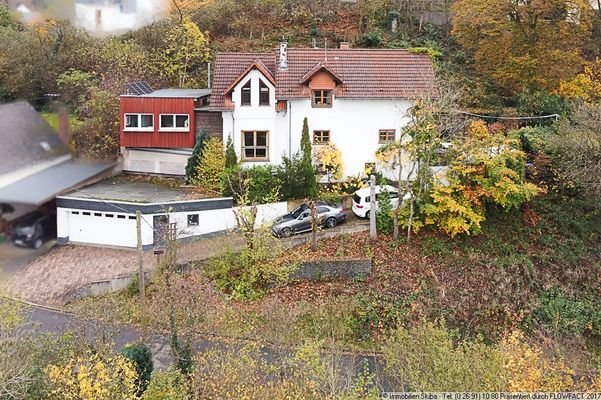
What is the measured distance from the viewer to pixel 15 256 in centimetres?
190

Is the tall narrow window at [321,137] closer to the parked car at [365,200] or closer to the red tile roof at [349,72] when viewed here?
the red tile roof at [349,72]

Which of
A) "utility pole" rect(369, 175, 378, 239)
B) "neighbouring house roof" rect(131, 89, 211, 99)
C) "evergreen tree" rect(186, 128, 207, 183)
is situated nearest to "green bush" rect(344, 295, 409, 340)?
"utility pole" rect(369, 175, 378, 239)

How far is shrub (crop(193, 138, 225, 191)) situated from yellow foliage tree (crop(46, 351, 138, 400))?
10.6 m

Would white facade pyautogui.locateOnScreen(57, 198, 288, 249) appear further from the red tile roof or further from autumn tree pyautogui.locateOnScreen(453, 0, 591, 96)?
autumn tree pyautogui.locateOnScreen(453, 0, 591, 96)

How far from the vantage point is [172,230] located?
1703 cm

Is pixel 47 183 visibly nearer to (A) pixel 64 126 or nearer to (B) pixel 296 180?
(A) pixel 64 126

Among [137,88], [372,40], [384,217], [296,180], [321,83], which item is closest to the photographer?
[384,217]

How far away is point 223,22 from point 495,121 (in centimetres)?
1776

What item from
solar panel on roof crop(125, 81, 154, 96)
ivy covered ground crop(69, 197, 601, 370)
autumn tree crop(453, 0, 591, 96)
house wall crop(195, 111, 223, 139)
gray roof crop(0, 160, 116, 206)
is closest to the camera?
gray roof crop(0, 160, 116, 206)

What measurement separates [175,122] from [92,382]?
13.5 meters

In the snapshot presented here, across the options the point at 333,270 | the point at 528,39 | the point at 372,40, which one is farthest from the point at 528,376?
the point at 372,40

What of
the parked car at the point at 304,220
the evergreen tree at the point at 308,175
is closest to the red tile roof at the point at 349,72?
the evergreen tree at the point at 308,175

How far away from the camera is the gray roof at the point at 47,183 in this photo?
1740 millimetres

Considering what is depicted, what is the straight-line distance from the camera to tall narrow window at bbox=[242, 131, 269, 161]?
2059 cm
